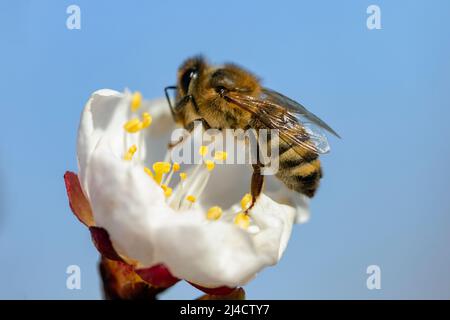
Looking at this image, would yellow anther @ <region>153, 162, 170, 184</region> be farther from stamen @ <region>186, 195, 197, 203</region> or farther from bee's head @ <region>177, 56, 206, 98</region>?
bee's head @ <region>177, 56, 206, 98</region>

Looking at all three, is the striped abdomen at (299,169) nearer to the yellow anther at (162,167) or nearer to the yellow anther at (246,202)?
the yellow anther at (246,202)

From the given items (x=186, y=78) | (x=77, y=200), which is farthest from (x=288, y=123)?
(x=77, y=200)

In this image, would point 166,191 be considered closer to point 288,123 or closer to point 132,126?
point 132,126

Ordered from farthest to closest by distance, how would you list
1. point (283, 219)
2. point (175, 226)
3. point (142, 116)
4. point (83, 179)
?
point (142, 116) < point (283, 219) < point (83, 179) < point (175, 226)

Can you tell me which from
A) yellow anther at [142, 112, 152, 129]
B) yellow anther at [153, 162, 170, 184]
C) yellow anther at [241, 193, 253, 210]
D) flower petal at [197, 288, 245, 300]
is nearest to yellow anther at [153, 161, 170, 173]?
yellow anther at [153, 162, 170, 184]

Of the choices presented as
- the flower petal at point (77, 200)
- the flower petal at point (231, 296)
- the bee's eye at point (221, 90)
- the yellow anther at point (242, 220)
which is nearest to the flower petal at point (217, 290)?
the flower petal at point (231, 296)
